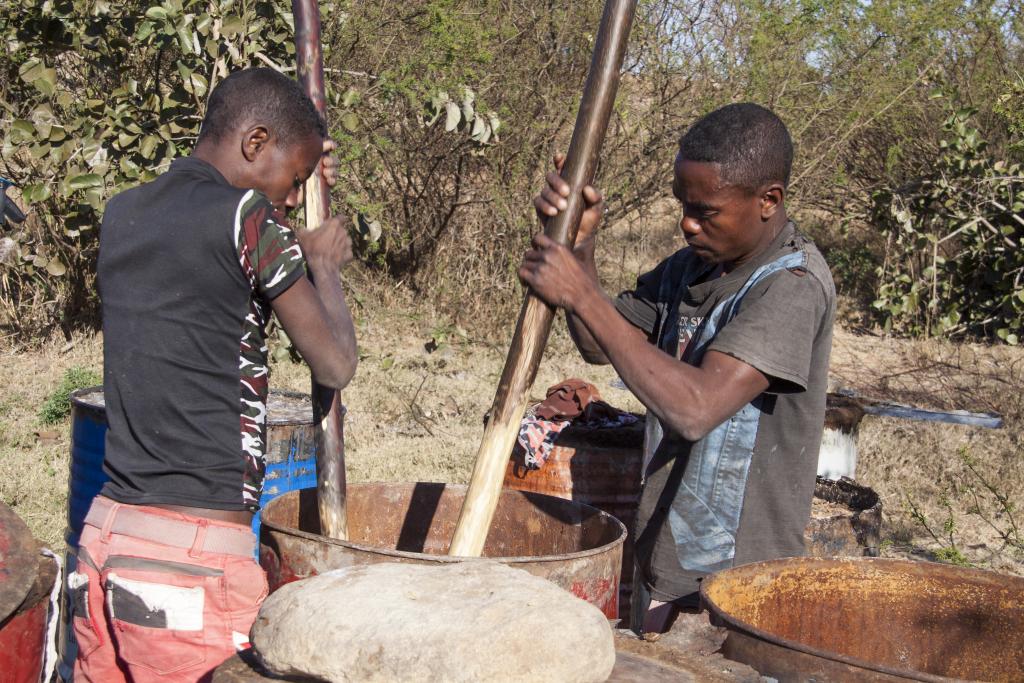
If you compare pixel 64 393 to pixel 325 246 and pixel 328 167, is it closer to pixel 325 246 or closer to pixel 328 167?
pixel 328 167

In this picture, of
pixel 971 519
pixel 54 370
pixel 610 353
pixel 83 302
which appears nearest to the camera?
pixel 610 353

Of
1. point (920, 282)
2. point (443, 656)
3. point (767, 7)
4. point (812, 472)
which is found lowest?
point (443, 656)

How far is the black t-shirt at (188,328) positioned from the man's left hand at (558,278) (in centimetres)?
51

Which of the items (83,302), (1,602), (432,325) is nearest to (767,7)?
(432,325)

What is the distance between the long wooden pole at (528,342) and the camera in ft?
7.66

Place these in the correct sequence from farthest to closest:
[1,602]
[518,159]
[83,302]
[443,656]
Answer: [518,159], [83,302], [1,602], [443,656]

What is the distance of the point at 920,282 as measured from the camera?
33.2 feet

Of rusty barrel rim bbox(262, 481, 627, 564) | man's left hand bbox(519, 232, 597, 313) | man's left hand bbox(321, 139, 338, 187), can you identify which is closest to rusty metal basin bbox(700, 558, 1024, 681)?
rusty barrel rim bbox(262, 481, 627, 564)

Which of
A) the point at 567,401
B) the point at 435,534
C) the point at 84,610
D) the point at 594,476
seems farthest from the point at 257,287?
the point at 567,401

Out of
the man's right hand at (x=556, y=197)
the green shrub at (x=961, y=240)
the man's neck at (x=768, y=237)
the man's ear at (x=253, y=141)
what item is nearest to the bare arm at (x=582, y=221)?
the man's right hand at (x=556, y=197)

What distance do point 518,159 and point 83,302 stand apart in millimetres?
3908

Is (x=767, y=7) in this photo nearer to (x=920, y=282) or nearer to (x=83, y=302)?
(x=920, y=282)

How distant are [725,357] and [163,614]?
4.35 feet

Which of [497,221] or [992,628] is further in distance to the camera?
[497,221]
